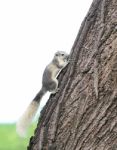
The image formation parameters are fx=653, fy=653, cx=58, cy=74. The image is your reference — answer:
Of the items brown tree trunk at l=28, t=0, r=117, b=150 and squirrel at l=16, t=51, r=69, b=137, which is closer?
brown tree trunk at l=28, t=0, r=117, b=150

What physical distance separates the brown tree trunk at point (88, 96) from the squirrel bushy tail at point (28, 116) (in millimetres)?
399

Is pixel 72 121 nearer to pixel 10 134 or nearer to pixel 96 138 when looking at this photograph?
pixel 96 138

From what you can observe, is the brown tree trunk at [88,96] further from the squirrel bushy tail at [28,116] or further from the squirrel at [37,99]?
the squirrel bushy tail at [28,116]

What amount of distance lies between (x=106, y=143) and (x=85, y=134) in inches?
4.4

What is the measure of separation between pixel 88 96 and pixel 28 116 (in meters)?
0.71

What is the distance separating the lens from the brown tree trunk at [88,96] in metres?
2.99

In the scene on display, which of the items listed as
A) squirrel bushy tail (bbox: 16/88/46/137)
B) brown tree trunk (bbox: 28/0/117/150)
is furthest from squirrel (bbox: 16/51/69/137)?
brown tree trunk (bbox: 28/0/117/150)

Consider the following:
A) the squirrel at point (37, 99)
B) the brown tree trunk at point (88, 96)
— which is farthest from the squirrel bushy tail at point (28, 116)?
the brown tree trunk at point (88, 96)

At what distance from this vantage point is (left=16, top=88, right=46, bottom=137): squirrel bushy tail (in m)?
3.63

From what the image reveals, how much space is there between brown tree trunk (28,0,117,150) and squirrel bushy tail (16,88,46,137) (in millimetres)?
399

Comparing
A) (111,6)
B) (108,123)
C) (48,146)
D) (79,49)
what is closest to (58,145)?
(48,146)

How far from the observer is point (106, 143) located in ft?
9.78

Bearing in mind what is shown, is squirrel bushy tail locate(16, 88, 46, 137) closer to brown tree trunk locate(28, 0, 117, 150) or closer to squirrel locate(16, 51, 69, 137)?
squirrel locate(16, 51, 69, 137)

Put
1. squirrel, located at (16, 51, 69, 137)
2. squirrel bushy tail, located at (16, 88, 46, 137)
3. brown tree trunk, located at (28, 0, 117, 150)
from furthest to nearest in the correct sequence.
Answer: squirrel bushy tail, located at (16, 88, 46, 137)
squirrel, located at (16, 51, 69, 137)
brown tree trunk, located at (28, 0, 117, 150)
